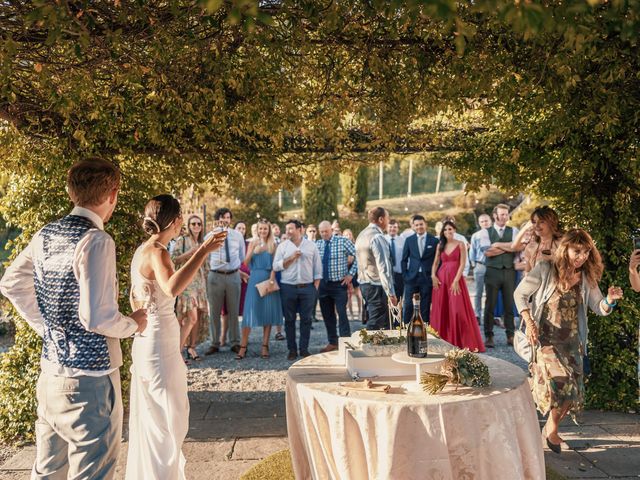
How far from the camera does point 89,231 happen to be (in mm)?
2871

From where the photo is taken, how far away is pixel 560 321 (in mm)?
4789

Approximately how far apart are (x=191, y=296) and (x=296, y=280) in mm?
1677

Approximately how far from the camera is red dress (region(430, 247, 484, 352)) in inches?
327

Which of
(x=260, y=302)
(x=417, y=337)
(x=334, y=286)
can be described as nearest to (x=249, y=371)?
(x=260, y=302)

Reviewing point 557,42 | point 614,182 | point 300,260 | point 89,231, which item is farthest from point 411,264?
point 89,231

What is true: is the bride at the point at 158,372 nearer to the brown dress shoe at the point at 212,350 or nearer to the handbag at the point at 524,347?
the handbag at the point at 524,347

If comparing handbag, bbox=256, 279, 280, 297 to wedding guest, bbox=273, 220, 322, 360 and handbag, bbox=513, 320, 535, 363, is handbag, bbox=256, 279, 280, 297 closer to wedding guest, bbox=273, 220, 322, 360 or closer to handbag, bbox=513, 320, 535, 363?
wedding guest, bbox=273, 220, 322, 360

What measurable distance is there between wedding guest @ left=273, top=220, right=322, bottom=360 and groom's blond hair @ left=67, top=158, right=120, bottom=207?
5.66 m

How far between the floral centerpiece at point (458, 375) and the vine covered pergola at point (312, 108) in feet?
5.71

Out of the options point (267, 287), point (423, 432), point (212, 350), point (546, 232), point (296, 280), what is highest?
point (546, 232)

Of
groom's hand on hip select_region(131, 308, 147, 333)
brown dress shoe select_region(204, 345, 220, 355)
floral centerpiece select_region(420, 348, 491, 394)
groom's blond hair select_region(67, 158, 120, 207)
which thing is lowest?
brown dress shoe select_region(204, 345, 220, 355)

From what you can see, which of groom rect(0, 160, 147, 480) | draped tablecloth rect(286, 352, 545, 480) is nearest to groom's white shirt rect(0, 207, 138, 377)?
groom rect(0, 160, 147, 480)

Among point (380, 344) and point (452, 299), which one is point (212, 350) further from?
point (380, 344)

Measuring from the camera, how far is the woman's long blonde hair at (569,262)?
4.62 meters
